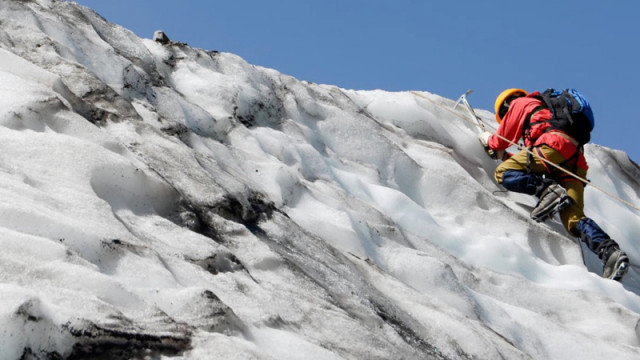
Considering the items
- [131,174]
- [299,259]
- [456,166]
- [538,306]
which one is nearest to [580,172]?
[456,166]

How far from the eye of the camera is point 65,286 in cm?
328

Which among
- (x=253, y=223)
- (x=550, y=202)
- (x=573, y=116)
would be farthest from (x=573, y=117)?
(x=253, y=223)

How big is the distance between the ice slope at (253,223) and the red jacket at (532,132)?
492 mm

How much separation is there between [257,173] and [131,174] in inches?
84.3

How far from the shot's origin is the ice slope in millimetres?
3441

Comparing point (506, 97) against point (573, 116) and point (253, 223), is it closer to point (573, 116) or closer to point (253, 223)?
point (573, 116)

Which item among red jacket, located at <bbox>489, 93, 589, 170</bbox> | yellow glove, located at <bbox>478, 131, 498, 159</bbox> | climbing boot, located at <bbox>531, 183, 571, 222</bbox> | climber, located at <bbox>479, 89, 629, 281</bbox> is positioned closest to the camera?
climber, located at <bbox>479, 89, 629, 281</bbox>

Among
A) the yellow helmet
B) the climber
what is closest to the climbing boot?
the climber

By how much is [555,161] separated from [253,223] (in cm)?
430

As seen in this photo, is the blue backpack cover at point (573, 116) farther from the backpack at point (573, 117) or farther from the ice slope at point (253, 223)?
the ice slope at point (253, 223)

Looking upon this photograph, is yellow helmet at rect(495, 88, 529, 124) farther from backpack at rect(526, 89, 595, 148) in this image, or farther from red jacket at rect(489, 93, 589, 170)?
backpack at rect(526, 89, 595, 148)

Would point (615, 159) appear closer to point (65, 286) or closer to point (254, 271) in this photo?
point (254, 271)

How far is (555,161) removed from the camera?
8.67 metres

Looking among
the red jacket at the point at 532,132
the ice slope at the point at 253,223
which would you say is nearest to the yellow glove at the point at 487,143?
the red jacket at the point at 532,132
